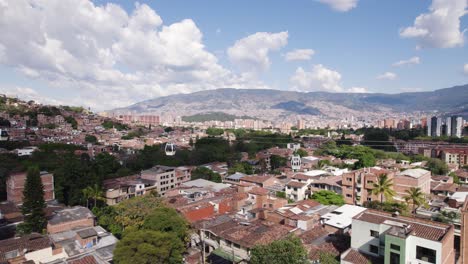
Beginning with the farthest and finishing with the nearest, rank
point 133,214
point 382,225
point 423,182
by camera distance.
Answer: point 423,182
point 133,214
point 382,225

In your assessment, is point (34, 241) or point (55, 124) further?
point (55, 124)

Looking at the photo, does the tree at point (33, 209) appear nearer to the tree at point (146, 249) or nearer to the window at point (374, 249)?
the tree at point (146, 249)

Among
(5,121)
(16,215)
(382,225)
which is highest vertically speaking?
(5,121)

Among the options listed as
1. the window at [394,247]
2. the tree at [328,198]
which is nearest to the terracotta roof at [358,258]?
the window at [394,247]

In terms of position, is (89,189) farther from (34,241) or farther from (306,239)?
(306,239)

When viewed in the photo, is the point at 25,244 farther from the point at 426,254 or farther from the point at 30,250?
the point at 426,254

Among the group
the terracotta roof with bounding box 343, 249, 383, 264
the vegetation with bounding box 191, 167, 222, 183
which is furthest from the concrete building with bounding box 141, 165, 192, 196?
the terracotta roof with bounding box 343, 249, 383, 264

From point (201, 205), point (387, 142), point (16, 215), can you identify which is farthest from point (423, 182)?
point (387, 142)

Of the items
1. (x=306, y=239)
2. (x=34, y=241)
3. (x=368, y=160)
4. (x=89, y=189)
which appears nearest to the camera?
(x=34, y=241)
